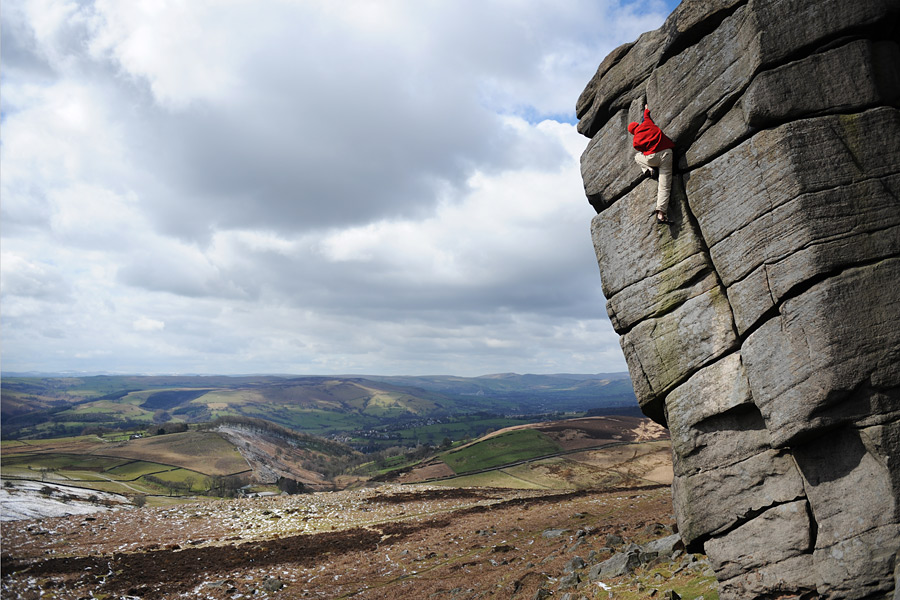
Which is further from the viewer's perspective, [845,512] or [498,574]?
[498,574]

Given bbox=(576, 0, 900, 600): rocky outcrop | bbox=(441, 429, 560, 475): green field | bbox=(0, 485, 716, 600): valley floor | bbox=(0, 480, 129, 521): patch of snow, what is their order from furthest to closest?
1. bbox=(441, 429, 560, 475): green field
2. bbox=(0, 480, 129, 521): patch of snow
3. bbox=(0, 485, 716, 600): valley floor
4. bbox=(576, 0, 900, 600): rocky outcrop

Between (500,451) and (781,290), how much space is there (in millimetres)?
163077

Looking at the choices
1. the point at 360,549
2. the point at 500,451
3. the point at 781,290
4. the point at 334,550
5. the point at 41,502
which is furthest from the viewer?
the point at 500,451

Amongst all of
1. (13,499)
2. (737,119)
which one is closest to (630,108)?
(737,119)

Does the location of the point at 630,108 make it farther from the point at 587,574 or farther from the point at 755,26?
the point at 587,574

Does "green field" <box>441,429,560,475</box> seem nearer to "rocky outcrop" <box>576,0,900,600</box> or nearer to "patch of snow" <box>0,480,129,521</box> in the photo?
"patch of snow" <box>0,480,129,521</box>

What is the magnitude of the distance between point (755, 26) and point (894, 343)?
10530 millimetres

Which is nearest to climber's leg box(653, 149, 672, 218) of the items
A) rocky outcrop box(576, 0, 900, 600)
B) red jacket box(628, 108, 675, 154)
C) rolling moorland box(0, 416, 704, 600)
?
red jacket box(628, 108, 675, 154)

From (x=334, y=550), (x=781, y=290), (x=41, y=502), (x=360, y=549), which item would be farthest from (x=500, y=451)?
(x=781, y=290)

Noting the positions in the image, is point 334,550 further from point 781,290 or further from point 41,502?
point 41,502

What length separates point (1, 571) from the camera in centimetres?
3484

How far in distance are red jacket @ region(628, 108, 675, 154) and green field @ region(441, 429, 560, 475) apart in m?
137

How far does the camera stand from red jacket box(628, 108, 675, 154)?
1756cm

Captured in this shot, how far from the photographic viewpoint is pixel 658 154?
57.9ft
